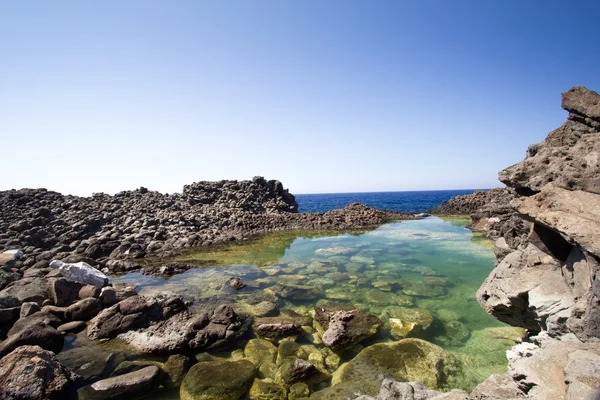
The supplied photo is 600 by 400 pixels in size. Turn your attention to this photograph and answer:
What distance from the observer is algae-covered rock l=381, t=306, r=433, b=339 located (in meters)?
9.34

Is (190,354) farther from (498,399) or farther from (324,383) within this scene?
(498,399)

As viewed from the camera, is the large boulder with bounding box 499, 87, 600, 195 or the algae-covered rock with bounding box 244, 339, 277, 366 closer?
the large boulder with bounding box 499, 87, 600, 195

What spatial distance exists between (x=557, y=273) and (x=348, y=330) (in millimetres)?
5388

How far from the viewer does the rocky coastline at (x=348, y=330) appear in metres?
4.90

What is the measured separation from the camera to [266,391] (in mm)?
6621

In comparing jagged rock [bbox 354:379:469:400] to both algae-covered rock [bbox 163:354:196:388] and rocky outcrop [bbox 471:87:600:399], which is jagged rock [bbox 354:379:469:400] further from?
algae-covered rock [bbox 163:354:196:388]

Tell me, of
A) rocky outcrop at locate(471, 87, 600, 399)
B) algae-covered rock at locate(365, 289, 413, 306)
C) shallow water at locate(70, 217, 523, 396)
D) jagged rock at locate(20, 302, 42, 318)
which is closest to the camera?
rocky outcrop at locate(471, 87, 600, 399)

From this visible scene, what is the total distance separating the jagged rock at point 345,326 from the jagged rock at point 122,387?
184 inches

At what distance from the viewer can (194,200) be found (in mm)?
40844

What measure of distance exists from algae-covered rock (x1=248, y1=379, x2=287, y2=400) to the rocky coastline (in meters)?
0.03

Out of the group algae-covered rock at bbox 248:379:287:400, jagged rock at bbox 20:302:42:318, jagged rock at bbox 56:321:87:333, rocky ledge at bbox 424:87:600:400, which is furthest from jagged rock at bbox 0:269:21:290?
rocky ledge at bbox 424:87:600:400

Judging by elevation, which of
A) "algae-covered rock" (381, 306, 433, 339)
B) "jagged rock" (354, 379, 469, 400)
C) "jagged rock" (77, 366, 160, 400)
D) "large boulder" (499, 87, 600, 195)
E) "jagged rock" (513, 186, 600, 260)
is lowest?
"algae-covered rock" (381, 306, 433, 339)

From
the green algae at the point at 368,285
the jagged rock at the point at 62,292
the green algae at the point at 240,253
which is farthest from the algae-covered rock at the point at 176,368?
the green algae at the point at 240,253

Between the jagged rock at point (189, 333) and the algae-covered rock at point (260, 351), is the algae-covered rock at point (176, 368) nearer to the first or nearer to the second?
the jagged rock at point (189, 333)
